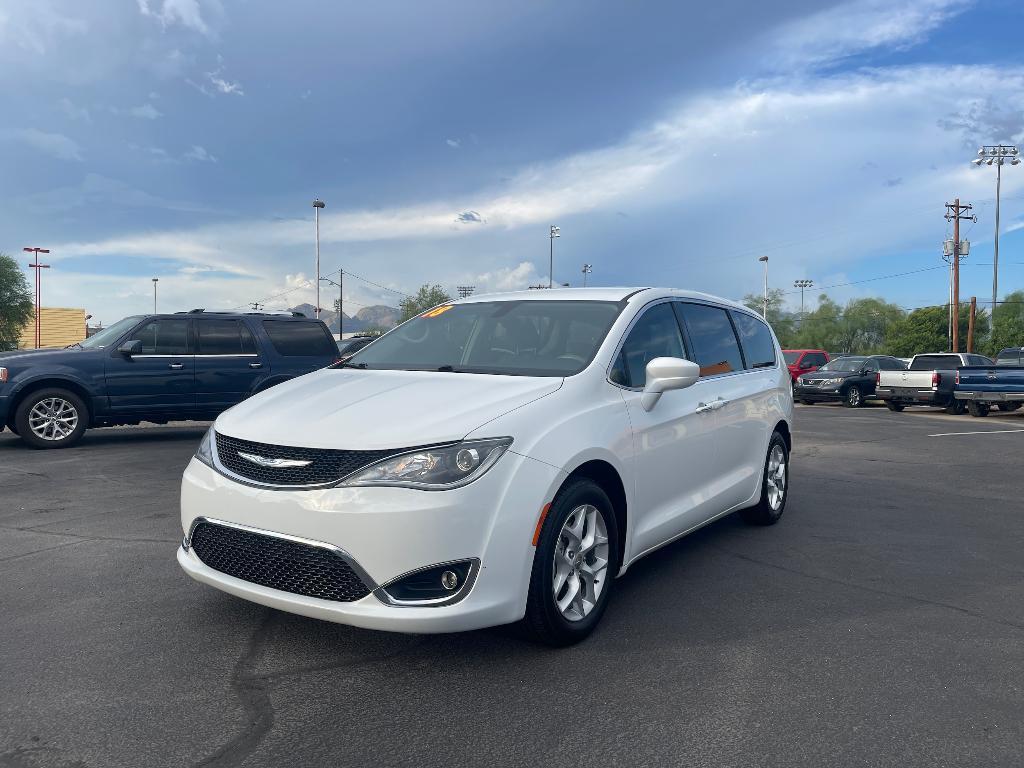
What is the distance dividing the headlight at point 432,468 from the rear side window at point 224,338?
858cm

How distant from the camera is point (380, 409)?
3734 millimetres

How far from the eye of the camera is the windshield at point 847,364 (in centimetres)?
2445

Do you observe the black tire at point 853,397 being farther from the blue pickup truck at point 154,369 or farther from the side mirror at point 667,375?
the side mirror at point 667,375

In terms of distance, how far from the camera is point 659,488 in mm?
4535

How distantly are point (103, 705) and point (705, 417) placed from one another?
349 centimetres

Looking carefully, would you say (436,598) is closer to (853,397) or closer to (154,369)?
Result: (154,369)

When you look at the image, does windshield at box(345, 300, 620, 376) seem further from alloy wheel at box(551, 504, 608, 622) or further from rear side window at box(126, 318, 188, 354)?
rear side window at box(126, 318, 188, 354)

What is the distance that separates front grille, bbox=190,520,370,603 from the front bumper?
0.04 m

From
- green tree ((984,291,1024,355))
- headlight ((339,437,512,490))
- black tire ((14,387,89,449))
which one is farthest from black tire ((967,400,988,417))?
green tree ((984,291,1024,355))

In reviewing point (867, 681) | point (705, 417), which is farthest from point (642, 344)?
point (867, 681)

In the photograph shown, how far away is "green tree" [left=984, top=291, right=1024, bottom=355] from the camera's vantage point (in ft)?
243

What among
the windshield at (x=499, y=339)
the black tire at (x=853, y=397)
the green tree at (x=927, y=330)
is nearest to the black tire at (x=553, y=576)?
the windshield at (x=499, y=339)

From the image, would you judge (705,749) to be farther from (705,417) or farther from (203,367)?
(203,367)

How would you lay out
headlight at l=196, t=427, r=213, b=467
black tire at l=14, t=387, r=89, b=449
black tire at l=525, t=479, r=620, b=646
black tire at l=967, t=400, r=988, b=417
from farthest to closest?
black tire at l=967, t=400, r=988, b=417 < black tire at l=14, t=387, r=89, b=449 < headlight at l=196, t=427, r=213, b=467 < black tire at l=525, t=479, r=620, b=646
